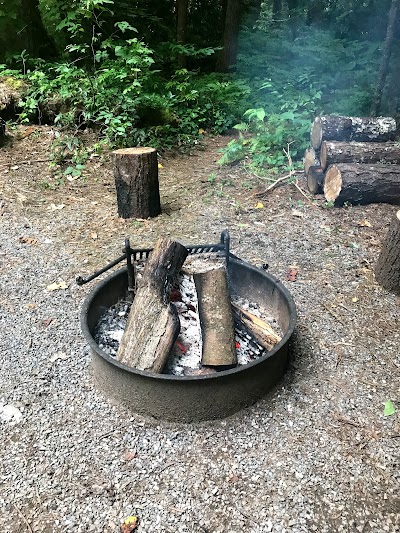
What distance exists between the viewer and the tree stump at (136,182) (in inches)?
175

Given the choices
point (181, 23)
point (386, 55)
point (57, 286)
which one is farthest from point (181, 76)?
point (57, 286)

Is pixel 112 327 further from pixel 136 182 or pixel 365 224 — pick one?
pixel 365 224

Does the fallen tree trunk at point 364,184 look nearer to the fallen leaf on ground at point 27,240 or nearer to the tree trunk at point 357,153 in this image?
the tree trunk at point 357,153

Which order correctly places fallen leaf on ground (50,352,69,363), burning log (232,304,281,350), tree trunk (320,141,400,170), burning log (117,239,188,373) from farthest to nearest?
tree trunk (320,141,400,170) < fallen leaf on ground (50,352,69,363) < burning log (232,304,281,350) < burning log (117,239,188,373)

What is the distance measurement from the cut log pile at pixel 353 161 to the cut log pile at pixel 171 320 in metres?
2.70

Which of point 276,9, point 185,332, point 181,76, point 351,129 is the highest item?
point 276,9

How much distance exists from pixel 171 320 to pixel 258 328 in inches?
24.4

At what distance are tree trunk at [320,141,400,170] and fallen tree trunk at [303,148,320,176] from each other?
4.2 inches

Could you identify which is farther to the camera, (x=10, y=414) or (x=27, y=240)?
(x=27, y=240)

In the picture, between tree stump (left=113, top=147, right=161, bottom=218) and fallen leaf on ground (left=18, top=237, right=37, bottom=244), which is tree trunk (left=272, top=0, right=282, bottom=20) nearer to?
tree stump (left=113, top=147, right=161, bottom=218)

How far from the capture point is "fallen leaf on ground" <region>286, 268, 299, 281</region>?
377 cm

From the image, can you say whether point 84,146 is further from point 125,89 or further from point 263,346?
point 263,346

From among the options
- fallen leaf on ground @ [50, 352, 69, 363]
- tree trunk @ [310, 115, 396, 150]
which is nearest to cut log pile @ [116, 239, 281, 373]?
fallen leaf on ground @ [50, 352, 69, 363]

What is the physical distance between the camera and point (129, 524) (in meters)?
1.91
